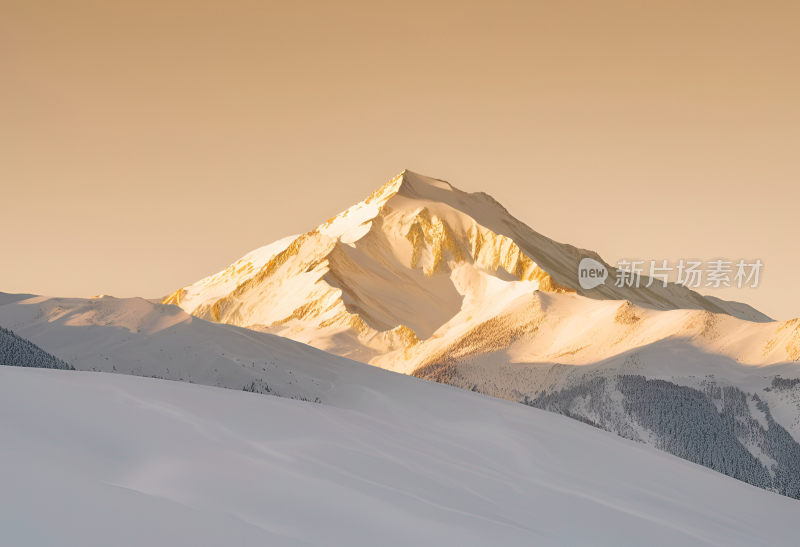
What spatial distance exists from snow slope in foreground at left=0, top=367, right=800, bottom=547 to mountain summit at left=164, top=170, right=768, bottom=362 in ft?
252

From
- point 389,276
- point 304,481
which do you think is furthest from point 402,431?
point 389,276

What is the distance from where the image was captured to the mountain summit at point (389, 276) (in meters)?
102

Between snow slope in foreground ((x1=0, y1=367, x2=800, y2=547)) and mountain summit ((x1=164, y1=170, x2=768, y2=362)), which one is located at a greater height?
mountain summit ((x1=164, y1=170, x2=768, y2=362))

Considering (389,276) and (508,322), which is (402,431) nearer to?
(508,322)

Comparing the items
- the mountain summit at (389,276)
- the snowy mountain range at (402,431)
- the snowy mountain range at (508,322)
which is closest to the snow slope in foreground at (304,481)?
the snowy mountain range at (402,431)

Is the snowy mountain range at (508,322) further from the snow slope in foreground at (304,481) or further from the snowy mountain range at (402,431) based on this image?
the snow slope in foreground at (304,481)

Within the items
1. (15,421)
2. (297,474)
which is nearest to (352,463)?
(297,474)

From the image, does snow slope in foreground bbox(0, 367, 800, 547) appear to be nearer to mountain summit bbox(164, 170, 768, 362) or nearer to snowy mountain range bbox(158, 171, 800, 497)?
snowy mountain range bbox(158, 171, 800, 497)

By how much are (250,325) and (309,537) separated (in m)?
98.7

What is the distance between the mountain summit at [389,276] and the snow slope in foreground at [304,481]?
76731 mm

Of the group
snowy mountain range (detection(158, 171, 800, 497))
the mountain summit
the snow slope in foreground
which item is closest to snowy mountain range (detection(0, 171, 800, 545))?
the snow slope in foreground

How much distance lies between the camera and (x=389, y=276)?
115 metres

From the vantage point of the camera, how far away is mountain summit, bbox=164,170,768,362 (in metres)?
102

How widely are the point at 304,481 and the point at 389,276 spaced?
10660 centimetres
